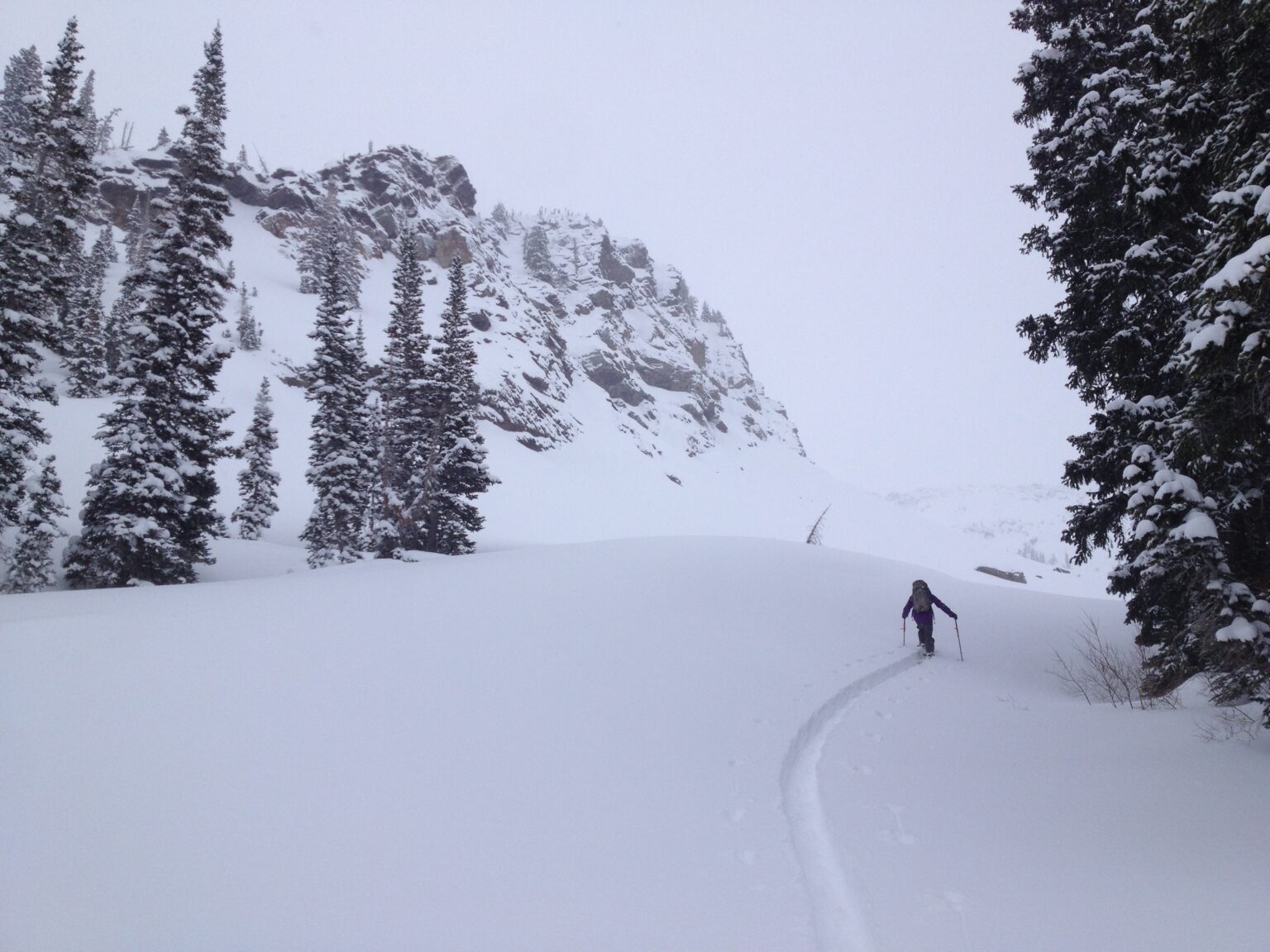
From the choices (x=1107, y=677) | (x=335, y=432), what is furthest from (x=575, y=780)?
(x=335, y=432)

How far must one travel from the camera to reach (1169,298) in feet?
31.3

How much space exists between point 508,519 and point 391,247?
228ft

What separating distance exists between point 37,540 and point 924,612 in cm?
2718

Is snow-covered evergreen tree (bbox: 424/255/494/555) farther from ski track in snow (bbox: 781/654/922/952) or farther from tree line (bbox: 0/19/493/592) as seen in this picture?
ski track in snow (bbox: 781/654/922/952)

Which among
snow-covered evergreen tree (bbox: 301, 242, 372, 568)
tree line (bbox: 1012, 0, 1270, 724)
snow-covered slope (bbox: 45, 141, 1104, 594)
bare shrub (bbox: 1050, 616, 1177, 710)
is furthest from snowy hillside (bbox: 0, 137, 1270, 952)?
snow-covered slope (bbox: 45, 141, 1104, 594)

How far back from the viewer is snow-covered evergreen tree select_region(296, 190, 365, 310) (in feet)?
245

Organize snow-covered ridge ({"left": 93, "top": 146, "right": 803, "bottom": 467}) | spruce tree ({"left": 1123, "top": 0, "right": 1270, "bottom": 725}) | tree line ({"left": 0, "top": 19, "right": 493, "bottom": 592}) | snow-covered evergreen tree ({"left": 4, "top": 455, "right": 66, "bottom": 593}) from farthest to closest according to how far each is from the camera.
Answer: snow-covered ridge ({"left": 93, "top": 146, "right": 803, "bottom": 467}), snow-covered evergreen tree ({"left": 4, "top": 455, "right": 66, "bottom": 593}), tree line ({"left": 0, "top": 19, "right": 493, "bottom": 592}), spruce tree ({"left": 1123, "top": 0, "right": 1270, "bottom": 725})

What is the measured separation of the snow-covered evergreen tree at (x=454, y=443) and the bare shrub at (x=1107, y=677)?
22.7 meters

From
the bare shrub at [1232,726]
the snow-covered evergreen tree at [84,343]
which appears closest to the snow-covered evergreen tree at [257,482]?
the snow-covered evergreen tree at [84,343]

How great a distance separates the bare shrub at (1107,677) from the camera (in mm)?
9367

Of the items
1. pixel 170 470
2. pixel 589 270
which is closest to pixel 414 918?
pixel 170 470

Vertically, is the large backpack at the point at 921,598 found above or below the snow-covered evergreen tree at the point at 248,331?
below

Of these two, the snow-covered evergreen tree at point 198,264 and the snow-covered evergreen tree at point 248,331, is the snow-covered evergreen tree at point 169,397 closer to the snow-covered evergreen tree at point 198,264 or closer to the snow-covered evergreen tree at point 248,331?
the snow-covered evergreen tree at point 198,264

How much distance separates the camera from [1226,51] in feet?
18.5
